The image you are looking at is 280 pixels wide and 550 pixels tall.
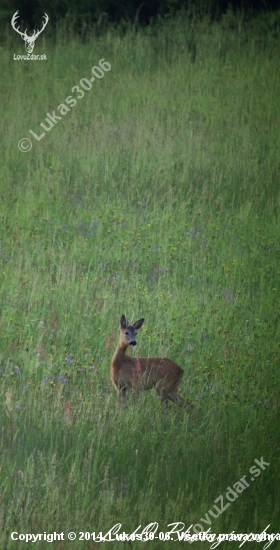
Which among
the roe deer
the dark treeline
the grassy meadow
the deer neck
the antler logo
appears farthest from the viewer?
the dark treeline

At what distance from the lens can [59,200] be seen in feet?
32.4

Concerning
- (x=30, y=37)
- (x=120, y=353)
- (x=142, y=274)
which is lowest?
(x=120, y=353)

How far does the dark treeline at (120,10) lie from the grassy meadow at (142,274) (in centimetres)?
29

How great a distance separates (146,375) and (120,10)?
29.2 ft

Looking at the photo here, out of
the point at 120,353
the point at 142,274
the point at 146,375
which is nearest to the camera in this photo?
the point at 146,375

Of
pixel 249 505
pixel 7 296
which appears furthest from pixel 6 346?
pixel 249 505

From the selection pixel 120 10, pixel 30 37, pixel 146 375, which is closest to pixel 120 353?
pixel 146 375

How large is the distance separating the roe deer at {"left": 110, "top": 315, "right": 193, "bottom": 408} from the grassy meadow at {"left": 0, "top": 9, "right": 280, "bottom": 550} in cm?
11

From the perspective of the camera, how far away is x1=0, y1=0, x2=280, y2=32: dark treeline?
42.3 feet

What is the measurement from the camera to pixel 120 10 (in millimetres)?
13461

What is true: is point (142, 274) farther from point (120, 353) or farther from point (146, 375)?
point (146, 375)

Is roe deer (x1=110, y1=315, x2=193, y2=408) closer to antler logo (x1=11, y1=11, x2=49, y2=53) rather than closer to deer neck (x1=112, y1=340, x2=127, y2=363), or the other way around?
deer neck (x1=112, y1=340, x2=127, y2=363)

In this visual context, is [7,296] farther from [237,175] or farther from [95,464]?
[237,175]

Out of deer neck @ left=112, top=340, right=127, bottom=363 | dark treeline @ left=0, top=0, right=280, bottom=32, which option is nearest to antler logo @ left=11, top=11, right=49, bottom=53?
dark treeline @ left=0, top=0, right=280, bottom=32
